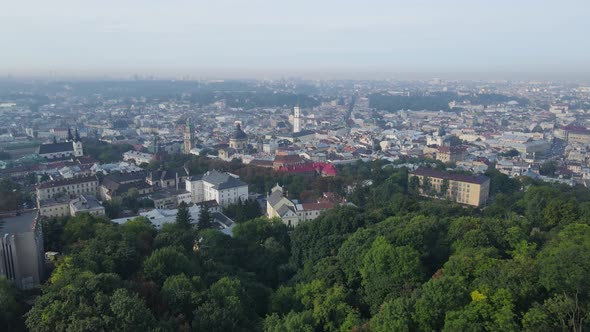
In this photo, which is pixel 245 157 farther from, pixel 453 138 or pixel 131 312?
pixel 131 312

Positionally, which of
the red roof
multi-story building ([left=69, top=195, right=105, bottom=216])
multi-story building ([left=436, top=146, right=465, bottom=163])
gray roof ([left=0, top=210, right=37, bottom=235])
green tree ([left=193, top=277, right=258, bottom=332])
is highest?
gray roof ([left=0, top=210, right=37, bottom=235])

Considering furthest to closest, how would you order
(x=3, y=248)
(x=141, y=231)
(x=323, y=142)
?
1. (x=323, y=142)
2. (x=141, y=231)
3. (x=3, y=248)

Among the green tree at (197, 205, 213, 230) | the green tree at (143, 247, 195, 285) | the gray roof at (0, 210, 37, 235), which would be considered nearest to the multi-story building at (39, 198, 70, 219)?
the green tree at (197, 205, 213, 230)

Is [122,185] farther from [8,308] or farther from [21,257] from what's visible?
[8,308]

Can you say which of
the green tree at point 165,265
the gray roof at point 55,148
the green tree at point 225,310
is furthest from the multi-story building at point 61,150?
the green tree at point 225,310

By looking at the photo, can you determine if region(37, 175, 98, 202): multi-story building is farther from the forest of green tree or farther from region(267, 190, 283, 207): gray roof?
the forest of green tree

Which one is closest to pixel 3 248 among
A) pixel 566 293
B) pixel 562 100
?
pixel 566 293
